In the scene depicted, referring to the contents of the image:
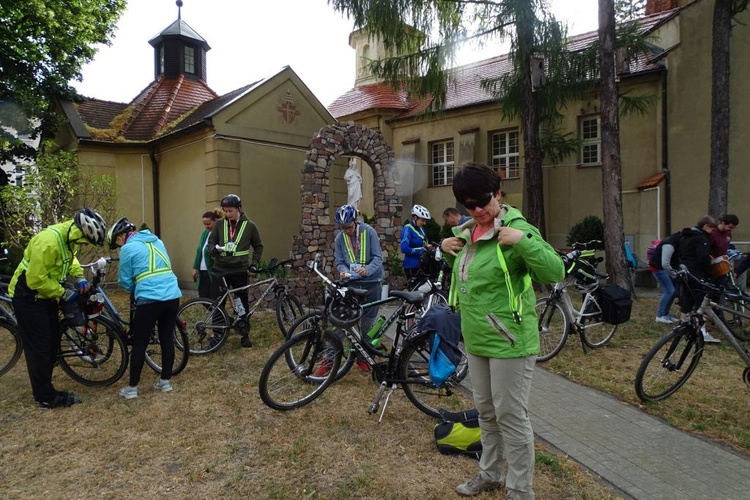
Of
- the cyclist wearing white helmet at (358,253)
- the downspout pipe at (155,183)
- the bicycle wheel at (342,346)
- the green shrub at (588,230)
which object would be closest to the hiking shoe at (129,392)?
the bicycle wheel at (342,346)

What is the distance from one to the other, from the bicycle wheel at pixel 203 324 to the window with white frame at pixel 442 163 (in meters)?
14.8

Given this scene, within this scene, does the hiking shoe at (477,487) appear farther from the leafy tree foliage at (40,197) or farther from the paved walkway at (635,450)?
the leafy tree foliage at (40,197)

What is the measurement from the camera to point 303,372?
15.7ft

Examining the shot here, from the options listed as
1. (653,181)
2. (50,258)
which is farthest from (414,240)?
(653,181)

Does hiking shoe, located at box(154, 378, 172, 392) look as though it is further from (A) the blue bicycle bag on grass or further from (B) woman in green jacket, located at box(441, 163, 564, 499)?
(B) woman in green jacket, located at box(441, 163, 564, 499)

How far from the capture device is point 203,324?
6.80 metres

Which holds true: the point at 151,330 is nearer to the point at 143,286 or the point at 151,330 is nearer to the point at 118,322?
the point at 143,286

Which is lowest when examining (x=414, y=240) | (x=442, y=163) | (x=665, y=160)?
(x=414, y=240)

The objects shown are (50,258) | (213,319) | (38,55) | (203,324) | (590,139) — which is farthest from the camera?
(590,139)

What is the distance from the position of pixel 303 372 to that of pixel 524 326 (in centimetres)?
256

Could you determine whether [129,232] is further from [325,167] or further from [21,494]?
Result: [325,167]

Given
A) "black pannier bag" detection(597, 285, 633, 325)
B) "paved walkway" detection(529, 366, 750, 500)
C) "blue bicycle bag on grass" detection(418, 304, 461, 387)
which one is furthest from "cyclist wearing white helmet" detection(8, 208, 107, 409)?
"black pannier bag" detection(597, 285, 633, 325)

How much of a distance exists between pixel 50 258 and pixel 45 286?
26 cm

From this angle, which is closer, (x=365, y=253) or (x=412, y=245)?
(x=365, y=253)
